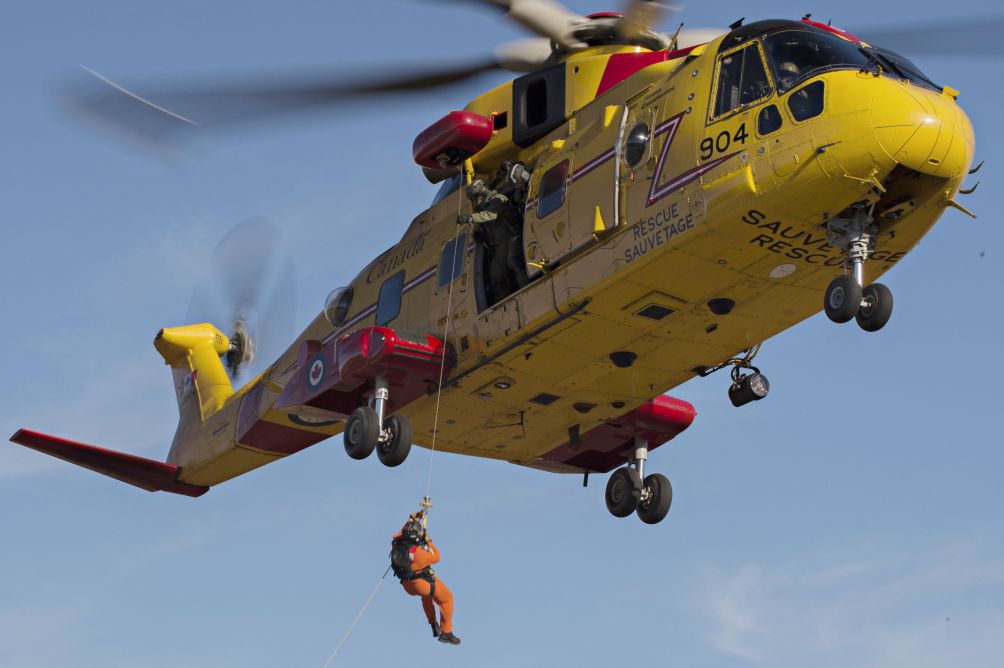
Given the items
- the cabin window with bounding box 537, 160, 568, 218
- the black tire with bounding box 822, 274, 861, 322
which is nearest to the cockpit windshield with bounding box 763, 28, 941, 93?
the black tire with bounding box 822, 274, 861, 322

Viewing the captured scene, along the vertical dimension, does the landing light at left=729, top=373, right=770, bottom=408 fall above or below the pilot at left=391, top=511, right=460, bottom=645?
above

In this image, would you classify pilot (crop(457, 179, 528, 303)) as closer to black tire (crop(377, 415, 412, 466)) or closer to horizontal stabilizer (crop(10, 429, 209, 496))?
black tire (crop(377, 415, 412, 466))

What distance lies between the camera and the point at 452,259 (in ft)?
70.8

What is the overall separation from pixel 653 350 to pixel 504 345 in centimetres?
183

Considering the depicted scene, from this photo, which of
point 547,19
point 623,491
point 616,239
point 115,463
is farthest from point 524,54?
point 115,463

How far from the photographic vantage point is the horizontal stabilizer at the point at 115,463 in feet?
81.4

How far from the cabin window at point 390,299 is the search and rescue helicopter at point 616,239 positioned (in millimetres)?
51

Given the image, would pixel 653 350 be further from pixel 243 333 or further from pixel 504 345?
pixel 243 333

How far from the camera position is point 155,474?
2627 cm

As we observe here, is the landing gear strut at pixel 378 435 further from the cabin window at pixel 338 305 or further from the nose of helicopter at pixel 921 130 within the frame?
the nose of helicopter at pixel 921 130

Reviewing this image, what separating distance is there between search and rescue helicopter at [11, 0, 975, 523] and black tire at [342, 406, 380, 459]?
1.6 inches

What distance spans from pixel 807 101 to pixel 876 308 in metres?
2.30

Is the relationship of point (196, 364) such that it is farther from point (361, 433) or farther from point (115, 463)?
point (361, 433)

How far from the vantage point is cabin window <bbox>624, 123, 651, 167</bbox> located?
18797 millimetres
